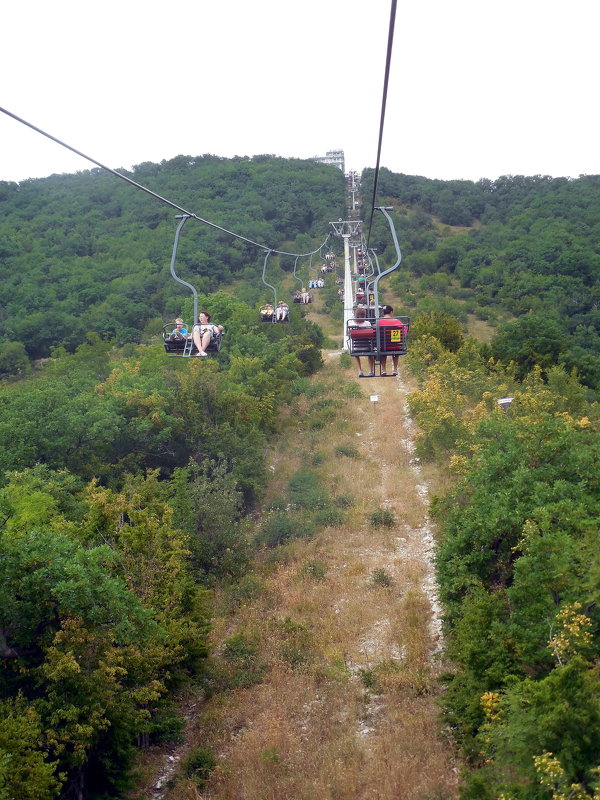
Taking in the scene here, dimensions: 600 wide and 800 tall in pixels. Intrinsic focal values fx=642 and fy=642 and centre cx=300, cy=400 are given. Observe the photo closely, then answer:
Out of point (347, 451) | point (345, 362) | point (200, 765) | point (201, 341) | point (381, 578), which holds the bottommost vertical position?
point (200, 765)

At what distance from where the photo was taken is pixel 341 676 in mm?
12180

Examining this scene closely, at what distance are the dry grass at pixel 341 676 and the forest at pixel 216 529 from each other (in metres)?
0.81

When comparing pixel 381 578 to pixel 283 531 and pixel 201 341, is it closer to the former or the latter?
pixel 283 531

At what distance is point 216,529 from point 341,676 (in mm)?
6284

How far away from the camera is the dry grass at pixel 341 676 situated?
9680 mm

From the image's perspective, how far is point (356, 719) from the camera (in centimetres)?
1105

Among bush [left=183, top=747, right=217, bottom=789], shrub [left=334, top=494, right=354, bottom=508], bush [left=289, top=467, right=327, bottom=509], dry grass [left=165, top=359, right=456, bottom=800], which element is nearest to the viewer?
dry grass [left=165, top=359, right=456, bottom=800]

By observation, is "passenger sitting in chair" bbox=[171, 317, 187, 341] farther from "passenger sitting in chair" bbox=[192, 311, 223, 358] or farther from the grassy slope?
the grassy slope

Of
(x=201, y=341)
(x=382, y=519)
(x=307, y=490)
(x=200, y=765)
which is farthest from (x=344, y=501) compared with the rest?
(x=200, y=765)

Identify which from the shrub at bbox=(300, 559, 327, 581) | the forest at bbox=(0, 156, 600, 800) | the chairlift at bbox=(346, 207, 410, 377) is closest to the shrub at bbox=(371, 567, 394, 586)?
the shrub at bbox=(300, 559, 327, 581)

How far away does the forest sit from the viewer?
8.24m

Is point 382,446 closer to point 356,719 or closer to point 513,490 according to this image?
point 513,490

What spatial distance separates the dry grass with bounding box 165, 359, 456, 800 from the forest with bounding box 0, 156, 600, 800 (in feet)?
2.65

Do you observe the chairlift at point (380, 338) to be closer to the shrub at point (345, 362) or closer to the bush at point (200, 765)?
the bush at point (200, 765)
